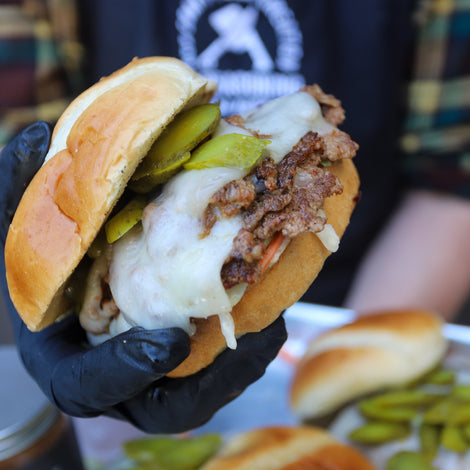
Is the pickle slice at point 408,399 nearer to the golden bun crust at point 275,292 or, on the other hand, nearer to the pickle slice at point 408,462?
the pickle slice at point 408,462

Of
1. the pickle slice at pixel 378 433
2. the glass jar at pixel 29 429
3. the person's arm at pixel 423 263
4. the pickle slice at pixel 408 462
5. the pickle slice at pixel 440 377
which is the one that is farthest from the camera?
the person's arm at pixel 423 263

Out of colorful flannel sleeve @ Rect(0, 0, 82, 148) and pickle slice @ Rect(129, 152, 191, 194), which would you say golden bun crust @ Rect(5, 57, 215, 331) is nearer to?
pickle slice @ Rect(129, 152, 191, 194)

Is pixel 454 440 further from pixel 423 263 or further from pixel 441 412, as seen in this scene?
pixel 423 263

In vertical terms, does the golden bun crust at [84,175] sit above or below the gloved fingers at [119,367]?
above

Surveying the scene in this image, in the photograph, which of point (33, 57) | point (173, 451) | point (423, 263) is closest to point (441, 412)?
point (173, 451)

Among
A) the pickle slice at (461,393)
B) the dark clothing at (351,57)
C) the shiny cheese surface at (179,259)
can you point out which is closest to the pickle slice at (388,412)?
the pickle slice at (461,393)

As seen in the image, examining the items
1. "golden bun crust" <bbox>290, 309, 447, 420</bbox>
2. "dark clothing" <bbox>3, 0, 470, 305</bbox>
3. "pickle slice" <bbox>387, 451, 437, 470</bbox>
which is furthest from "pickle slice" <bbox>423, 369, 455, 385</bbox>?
"dark clothing" <bbox>3, 0, 470, 305</bbox>

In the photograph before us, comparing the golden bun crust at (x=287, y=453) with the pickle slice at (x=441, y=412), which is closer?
the golden bun crust at (x=287, y=453)
